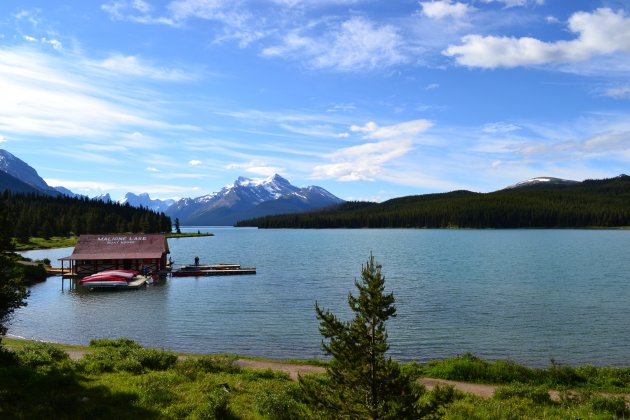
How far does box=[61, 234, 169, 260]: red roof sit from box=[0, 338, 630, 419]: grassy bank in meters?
53.3

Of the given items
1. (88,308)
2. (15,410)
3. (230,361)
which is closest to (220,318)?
(88,308)

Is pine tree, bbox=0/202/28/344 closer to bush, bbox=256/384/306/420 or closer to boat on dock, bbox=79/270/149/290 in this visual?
bush, bbox=256/384/306/420

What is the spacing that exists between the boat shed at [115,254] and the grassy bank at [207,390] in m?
53.2

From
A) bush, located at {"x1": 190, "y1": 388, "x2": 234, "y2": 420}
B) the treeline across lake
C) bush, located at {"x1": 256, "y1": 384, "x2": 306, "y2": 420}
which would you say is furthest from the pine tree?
the treeline across lake

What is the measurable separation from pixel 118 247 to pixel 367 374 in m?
74.3

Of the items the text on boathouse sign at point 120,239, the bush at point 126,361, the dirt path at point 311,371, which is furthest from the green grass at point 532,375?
the text on boathouse sign at point 120,239

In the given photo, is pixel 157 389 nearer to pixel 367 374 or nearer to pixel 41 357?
A: pixel 41 357

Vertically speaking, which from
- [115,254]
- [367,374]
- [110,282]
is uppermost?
[367,374]

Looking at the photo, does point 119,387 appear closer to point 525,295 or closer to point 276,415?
point 276,415

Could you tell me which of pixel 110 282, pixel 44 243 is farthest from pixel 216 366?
pixel 44 243

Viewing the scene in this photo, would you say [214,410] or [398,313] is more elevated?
[214,410]

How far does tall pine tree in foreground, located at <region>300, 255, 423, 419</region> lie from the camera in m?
10.2

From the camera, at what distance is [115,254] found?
A: 246 ft

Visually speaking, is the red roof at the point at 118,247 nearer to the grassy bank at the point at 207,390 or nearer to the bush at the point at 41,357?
the bush at the point at 41,357
